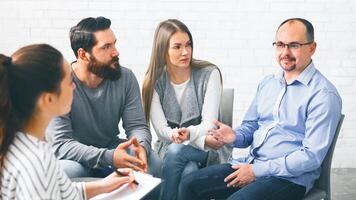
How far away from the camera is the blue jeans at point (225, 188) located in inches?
84.2

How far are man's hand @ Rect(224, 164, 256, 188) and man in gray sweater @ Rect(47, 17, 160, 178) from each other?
0.40 metres

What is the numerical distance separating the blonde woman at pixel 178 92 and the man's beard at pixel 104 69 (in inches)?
11.6

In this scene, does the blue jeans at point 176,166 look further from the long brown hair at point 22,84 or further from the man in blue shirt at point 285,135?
the long brown hair at point 22,84

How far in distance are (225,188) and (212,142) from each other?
31cm

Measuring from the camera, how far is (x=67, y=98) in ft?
4.96

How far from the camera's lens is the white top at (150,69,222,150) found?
8.55 feet

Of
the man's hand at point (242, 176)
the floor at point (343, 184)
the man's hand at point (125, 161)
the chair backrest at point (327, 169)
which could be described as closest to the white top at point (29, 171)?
the man's hand at point (125, 161)

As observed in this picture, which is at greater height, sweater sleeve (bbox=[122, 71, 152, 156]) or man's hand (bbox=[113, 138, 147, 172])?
sweater sleeve (bbox=[122, 71, 152, 156])

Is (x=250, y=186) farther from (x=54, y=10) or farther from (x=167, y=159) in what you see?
(x=54, y=10)

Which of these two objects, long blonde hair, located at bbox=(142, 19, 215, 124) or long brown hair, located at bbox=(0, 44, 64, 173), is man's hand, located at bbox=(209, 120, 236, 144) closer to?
long blonde hair, located at bbox=(142, 19, 215, 124)

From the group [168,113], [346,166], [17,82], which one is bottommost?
[346,166]

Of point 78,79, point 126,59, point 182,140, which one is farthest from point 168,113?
point 126,59

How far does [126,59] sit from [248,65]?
2.98 feet

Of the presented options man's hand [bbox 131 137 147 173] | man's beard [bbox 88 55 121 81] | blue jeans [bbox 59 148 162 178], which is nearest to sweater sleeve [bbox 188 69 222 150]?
blue jeans [bbox 59 148 162 178]
